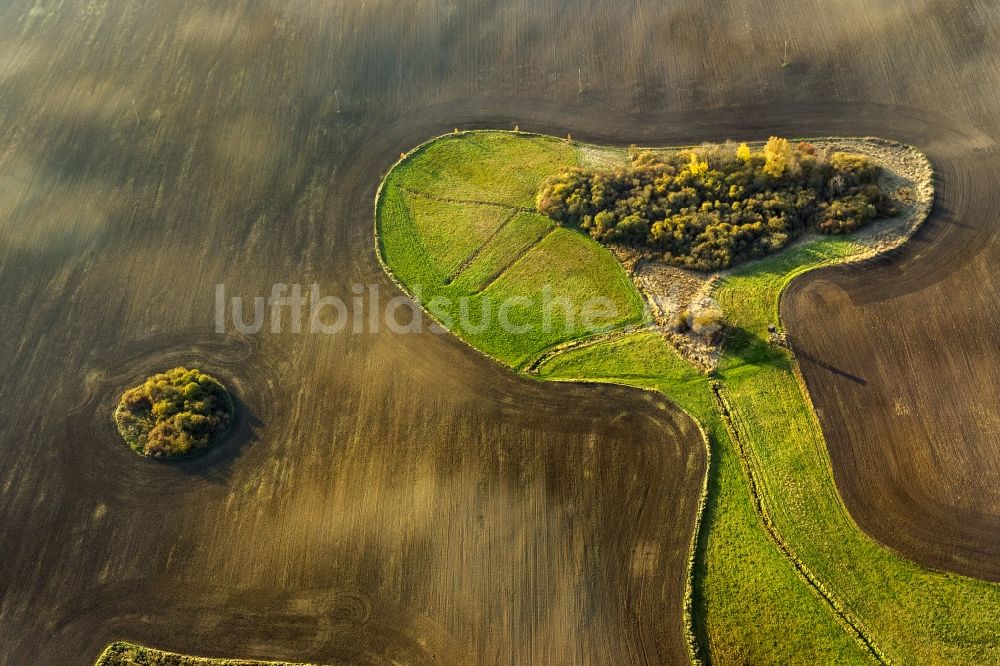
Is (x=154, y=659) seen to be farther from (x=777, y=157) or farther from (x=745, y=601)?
(x=777, y=157)

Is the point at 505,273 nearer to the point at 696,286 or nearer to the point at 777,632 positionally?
the point at 696,286

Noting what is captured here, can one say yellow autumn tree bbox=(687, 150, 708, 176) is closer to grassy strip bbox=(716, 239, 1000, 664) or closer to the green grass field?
the green grass field

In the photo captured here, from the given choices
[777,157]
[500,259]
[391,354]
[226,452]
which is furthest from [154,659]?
[777,157]

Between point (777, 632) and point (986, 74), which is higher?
point (986, 74)

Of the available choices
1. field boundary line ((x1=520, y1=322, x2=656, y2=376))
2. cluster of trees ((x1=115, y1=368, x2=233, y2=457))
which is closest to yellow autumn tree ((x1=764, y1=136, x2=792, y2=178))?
field boundary line ((x1=520, y1=322, x2=656, y2=376))

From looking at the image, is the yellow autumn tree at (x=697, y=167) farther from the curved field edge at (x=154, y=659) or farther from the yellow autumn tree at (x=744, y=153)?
the curved field edge at (x=154, y=659)

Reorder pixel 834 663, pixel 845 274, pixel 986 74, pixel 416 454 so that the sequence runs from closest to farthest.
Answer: pixel 834 663, pixel 416 454, pixel 845 274, pixel 986 74

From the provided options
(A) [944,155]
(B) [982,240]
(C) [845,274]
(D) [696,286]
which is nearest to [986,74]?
(A) [944,155]
